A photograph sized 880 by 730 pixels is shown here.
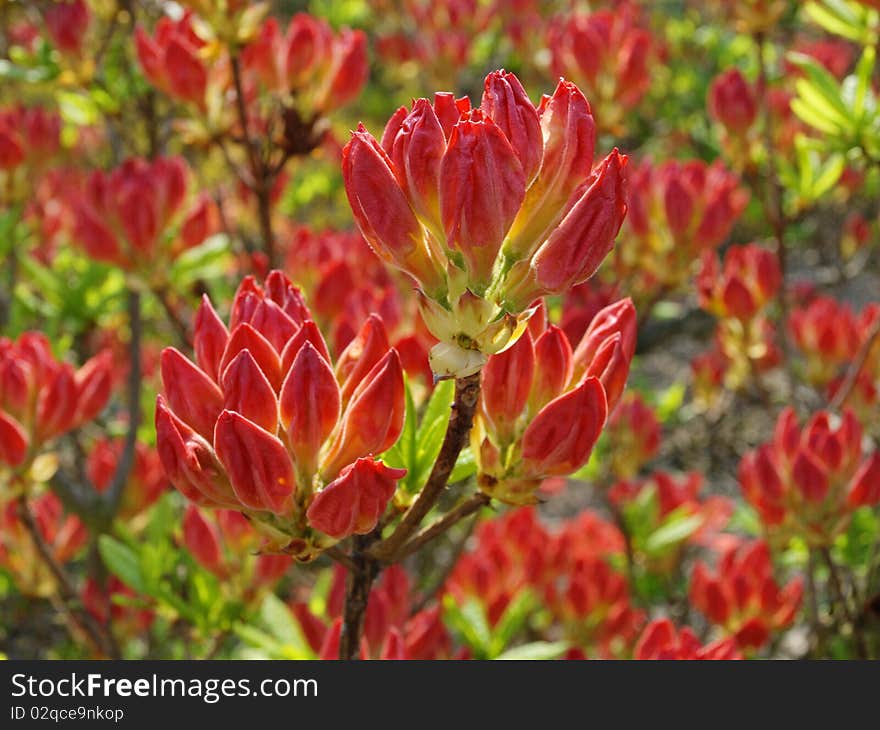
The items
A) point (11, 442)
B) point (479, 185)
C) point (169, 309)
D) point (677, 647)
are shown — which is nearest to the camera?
point (479, 185)

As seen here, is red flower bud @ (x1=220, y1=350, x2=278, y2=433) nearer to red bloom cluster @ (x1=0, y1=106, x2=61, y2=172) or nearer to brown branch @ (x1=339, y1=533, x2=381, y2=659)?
brown branch @ (x1=339, y1=533, x2=381, y2=659)

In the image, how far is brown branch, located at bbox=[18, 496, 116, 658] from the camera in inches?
60.9

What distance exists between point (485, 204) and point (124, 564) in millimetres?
1262

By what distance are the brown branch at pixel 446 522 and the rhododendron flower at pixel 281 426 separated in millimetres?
A: 94

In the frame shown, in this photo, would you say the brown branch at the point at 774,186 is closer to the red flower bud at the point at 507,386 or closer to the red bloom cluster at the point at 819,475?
the red bloom cluster at the point at 819,475

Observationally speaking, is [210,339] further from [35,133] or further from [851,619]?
[35,133]

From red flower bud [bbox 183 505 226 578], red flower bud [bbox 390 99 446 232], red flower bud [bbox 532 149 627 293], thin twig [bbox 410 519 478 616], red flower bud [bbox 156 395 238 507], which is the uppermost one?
red flower bud [bbox 390 99 446 232]

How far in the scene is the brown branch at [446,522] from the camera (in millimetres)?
989

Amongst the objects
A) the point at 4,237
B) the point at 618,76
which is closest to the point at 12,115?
the point at 4,237

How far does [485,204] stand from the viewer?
0.80m

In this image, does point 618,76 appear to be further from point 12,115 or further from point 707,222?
point 12,115

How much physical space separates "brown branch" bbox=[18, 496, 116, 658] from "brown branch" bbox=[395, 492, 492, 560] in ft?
2.57

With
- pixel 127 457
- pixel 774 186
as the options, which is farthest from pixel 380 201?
pixel 774 186

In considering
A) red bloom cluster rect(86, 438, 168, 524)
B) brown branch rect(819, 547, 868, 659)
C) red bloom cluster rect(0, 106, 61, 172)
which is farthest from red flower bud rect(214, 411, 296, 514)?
red bloom cluster rect(0, 106, 61, 172)
